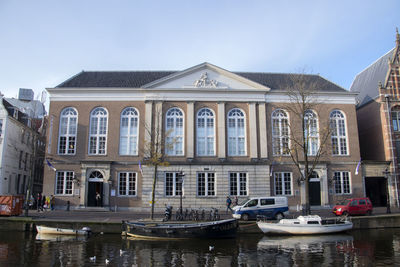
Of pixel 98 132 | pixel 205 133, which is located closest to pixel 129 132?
pixel 98 132

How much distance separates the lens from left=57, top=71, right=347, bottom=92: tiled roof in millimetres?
36938

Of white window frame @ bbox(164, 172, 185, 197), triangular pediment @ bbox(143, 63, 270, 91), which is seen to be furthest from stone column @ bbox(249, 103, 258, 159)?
white window frame @ bbox(164, 172, 185, 197)

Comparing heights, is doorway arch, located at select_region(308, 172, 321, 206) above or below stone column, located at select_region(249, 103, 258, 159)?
below

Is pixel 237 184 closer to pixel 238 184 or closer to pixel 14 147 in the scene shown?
pixel 238 184

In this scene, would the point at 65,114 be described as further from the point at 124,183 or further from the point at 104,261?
the point at 104,261

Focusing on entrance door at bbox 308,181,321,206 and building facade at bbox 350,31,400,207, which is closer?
entrance door at bbox 308,181,321,206

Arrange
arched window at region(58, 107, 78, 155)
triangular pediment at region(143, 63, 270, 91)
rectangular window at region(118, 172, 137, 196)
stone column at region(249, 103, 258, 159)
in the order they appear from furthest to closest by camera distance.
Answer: triangular pediment at region(143, 63, 270, 91), arched window at region(58, 107, 78, 155), stone column at region(249, 103, 258, 159), rectangular window at region(118, 172, 137, 196)

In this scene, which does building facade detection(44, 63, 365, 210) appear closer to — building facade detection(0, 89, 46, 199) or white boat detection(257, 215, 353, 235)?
building facade detection(0, 89, 46, 199)

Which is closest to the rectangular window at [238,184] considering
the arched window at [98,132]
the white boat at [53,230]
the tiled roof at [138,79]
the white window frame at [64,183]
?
the tiled roof at [138,79]

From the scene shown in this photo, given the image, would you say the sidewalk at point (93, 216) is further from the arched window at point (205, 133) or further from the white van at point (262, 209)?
the arched window at point (205, 133)

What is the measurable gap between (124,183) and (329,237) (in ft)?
70.7

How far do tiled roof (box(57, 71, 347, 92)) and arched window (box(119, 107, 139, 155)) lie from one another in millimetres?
3492

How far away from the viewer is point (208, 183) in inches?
1335

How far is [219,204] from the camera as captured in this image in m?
33.3
